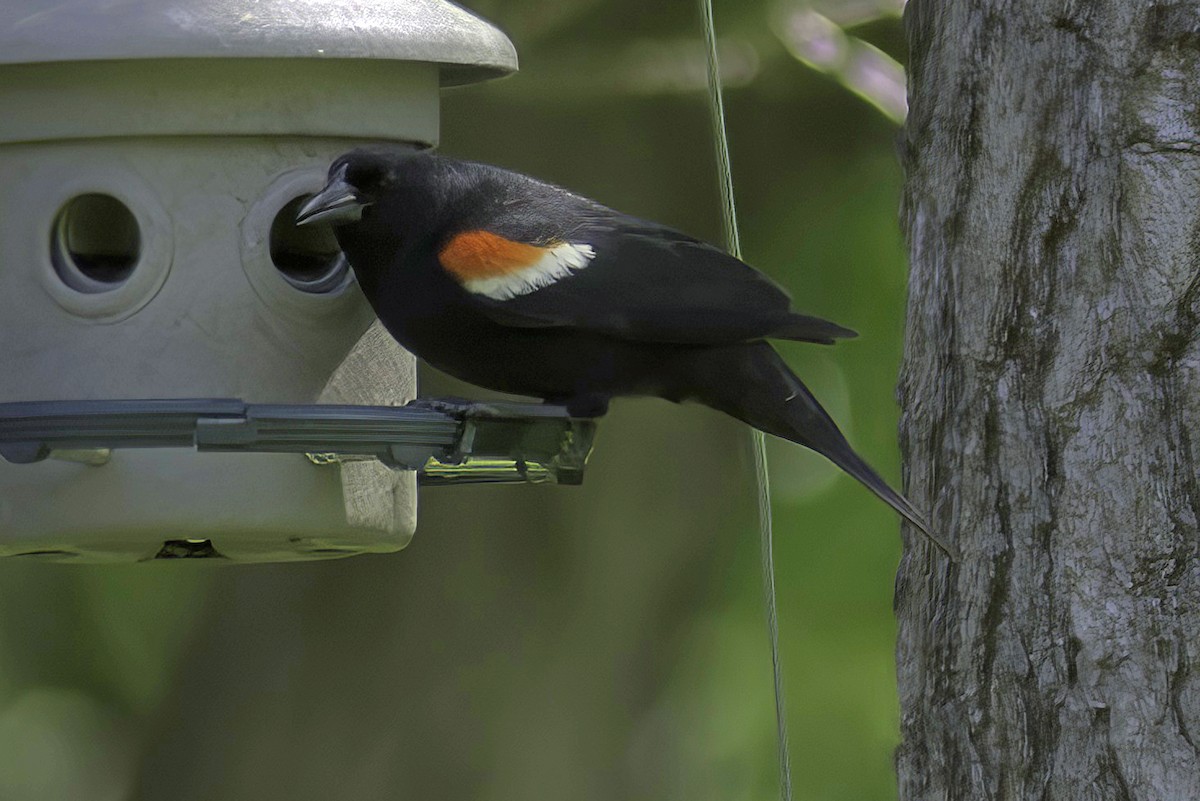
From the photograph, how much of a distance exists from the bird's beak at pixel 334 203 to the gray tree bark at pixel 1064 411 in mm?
1041

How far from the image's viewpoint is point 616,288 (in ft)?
10.2

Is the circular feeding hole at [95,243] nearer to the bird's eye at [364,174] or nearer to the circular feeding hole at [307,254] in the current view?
the circular feeding hole at [307,254]

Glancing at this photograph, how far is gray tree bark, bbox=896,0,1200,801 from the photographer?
7.84 feet

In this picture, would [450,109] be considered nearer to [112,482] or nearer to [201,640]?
[201,640]

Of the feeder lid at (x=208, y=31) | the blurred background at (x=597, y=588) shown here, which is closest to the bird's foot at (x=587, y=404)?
the feeder lid at (x=208, y=31)

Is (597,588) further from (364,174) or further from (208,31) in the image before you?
Answer: (208,31)

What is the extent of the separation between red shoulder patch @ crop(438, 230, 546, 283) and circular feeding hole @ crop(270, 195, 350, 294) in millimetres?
299

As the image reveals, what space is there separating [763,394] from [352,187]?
85 centimetres

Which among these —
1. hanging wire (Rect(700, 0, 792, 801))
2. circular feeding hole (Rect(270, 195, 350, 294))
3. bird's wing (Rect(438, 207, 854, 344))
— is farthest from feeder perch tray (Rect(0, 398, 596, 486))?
circular feeding hole (Rect(270, 195, 350, 294))

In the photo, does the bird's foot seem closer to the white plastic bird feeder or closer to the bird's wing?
the bird's wing

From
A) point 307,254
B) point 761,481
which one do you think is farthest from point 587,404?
point 307,254

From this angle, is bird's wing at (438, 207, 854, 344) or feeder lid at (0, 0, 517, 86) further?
bird's wing at (438, 207, 854, 344)

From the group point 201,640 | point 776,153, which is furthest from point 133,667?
point 776,153

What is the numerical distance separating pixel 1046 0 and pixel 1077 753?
112 cm
